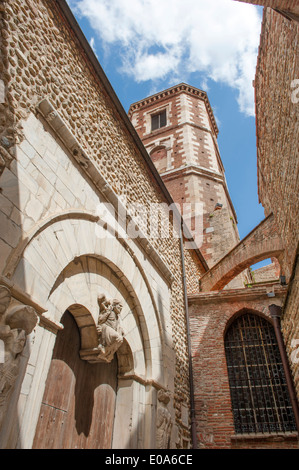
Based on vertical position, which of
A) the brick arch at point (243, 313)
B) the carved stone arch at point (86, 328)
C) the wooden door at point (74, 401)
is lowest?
the wooden door at point (74, 401)

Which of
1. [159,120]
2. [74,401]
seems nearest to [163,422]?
[74,401]

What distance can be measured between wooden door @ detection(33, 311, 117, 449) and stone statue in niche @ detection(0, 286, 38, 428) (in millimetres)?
1028

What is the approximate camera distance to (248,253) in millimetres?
9266

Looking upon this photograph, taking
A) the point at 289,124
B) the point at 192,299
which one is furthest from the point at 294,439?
the point at 289,124

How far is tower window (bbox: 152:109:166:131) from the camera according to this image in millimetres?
19922

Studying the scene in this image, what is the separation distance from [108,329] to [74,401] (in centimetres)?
86

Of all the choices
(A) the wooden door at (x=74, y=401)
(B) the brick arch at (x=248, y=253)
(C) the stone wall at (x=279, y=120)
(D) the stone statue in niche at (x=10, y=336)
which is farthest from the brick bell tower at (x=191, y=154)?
(D) the stone statue in niche at (x=10, y=336)

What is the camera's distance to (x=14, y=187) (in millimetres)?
2922

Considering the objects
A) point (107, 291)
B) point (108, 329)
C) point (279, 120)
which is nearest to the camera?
point (108, 329)

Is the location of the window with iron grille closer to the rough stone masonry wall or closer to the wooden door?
the rough stone masonry wall

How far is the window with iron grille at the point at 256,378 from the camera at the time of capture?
6277 mm

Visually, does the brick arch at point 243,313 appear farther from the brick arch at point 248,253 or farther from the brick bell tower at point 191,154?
the brick bell tower at point 191,154

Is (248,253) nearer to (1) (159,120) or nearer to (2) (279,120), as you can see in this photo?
(2) (279,120)

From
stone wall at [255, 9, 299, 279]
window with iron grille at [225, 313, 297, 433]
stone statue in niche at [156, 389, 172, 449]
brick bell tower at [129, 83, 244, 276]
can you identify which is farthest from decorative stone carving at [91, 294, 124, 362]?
brick bell tower at [129, 83, 244, 276]
